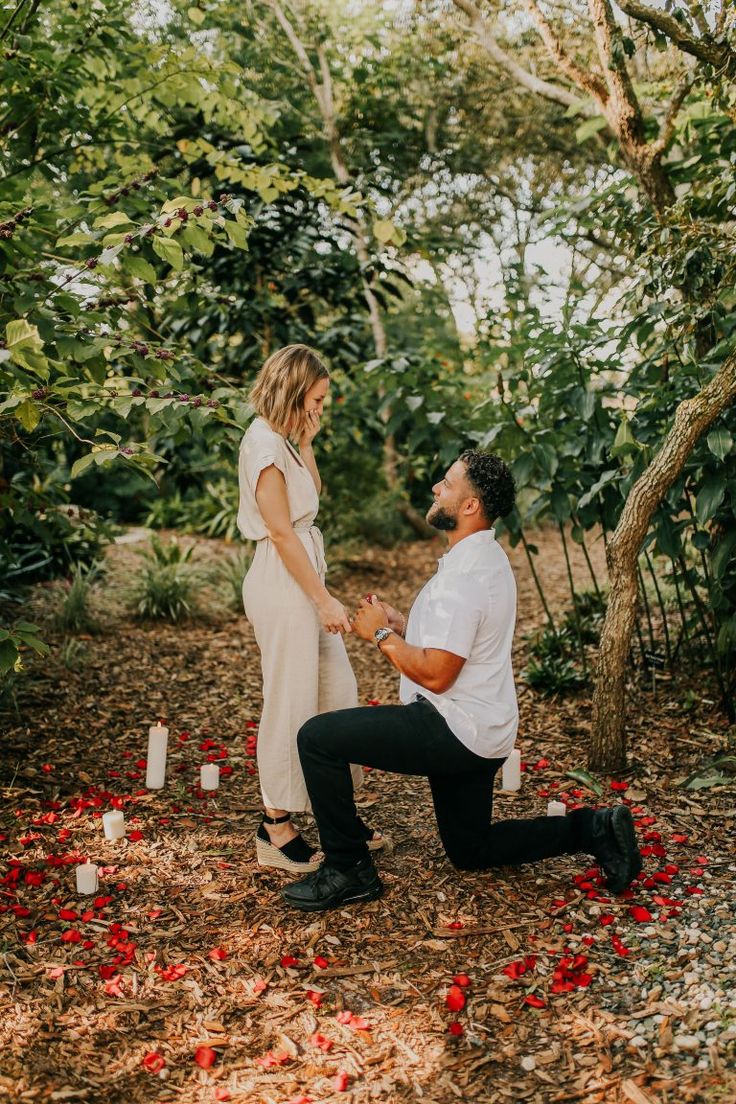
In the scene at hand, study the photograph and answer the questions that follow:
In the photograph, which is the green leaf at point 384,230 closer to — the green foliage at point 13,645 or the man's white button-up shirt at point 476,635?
the man's white button-up shirt at point 476,635

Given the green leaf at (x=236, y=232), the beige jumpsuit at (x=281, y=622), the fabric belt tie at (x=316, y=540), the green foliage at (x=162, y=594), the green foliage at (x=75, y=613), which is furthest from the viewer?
the green foliage at (x=162, y=594)

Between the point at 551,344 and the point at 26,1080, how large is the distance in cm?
311

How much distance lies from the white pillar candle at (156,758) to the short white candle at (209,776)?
160 mm

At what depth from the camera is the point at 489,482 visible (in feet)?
8.39

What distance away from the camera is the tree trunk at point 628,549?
3.17 m

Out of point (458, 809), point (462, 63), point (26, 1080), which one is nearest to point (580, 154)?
point (462, 63)

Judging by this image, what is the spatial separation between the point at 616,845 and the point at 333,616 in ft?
3.59

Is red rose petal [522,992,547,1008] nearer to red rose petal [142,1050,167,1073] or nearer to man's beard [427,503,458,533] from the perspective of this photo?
red rose petal [142,1050,167,1073]

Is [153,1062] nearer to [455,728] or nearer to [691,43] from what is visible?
[455,728]

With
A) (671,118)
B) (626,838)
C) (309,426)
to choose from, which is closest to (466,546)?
(309,426)

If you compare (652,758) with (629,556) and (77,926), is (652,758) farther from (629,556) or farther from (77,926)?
(77,926)

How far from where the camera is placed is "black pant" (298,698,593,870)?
2.52m

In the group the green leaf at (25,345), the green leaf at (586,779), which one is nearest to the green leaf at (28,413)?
the green leaf at (25,345)

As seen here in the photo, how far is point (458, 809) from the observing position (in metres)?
2.68
